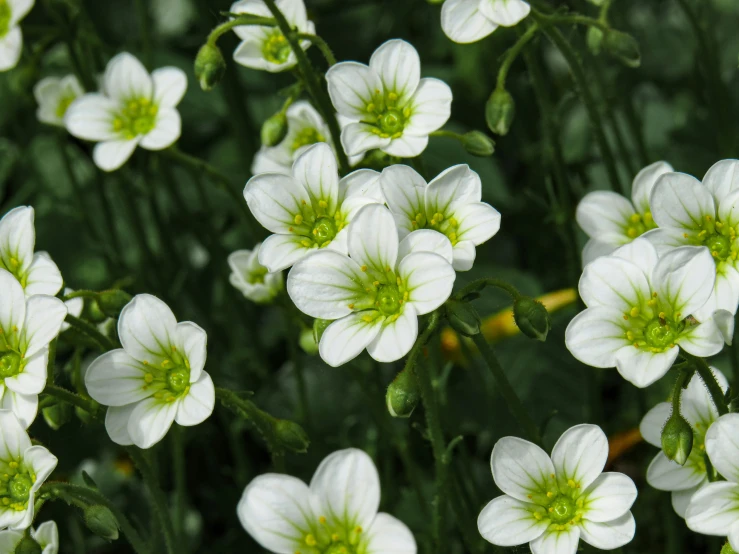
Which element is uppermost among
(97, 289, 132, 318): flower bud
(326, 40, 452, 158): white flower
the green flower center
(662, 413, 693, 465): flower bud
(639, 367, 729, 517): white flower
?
(326, 40, 452, 158): white flower

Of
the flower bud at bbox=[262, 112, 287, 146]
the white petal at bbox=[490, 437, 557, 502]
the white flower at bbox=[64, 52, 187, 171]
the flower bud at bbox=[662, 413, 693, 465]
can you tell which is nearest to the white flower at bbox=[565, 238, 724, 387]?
the flower bud at bbox=[662, 413, 693, 465]

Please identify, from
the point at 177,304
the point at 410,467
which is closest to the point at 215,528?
the point at 177,304

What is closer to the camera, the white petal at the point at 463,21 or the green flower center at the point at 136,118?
the white petal at the point at 463,21

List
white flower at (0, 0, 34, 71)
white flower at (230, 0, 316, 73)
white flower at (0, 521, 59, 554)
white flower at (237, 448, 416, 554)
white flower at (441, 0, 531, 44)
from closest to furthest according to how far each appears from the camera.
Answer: white flower at (237, 448, 416, 554)
white flower at (0, 521, 59, 554)
white flower at (441, 0, 531, 44)
white flower at (230, 0, 316, 73)
white flower at (0, 0, 34, 71)

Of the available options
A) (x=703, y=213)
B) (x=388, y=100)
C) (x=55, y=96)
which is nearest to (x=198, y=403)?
(x=388, y=100)

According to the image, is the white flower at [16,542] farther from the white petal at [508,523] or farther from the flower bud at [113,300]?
the white petal at [508,523]

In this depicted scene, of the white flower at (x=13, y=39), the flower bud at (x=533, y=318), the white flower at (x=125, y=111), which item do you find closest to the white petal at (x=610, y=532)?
the flower bud at (x=533, y=318)

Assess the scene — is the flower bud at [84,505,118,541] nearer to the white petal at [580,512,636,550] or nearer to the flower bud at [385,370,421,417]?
the flower bud at [385,370,421,417]
